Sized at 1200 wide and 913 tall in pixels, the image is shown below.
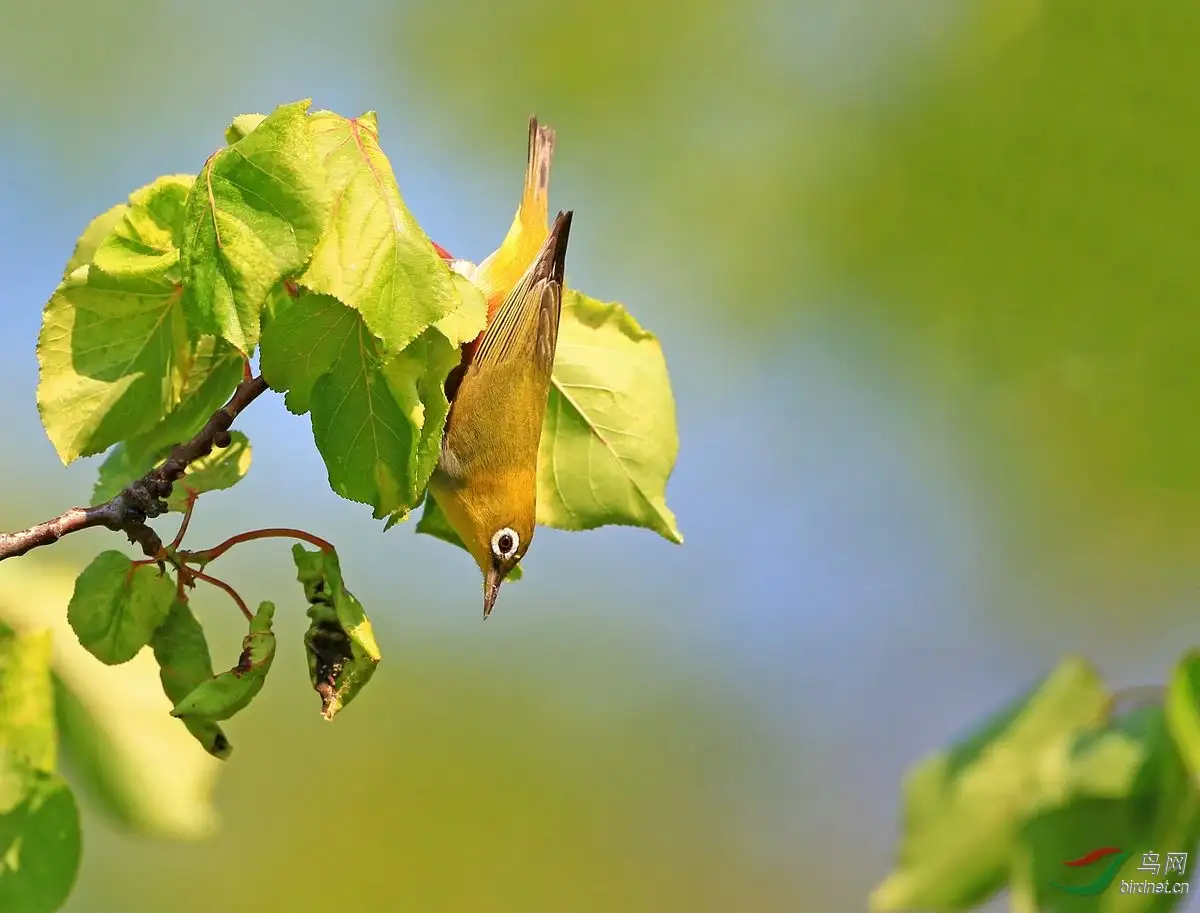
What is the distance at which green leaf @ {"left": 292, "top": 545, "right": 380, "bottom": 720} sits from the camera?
84.0 inches

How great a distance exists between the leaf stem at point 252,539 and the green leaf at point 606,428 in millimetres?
762

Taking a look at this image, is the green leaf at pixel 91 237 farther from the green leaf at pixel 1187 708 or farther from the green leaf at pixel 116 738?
the green leaf at pixel 1187 708

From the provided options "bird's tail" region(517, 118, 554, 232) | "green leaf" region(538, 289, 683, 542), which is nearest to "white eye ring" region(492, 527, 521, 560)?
"green leaf" region(538, 289, 683, 542)

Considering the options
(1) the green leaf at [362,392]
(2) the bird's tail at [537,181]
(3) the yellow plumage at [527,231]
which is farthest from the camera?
(2) the bird's tail at [537,181]

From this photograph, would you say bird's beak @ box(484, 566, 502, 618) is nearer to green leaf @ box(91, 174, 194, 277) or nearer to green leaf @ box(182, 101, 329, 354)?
green leaf @ box(91, 174, 194, 277)

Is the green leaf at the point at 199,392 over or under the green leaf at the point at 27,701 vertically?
over

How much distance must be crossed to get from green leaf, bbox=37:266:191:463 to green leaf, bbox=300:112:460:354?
25.1 inches

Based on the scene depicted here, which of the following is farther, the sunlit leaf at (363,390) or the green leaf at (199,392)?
the green leaf at (199,392)

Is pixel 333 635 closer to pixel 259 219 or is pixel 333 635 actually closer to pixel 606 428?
pixel 259 219

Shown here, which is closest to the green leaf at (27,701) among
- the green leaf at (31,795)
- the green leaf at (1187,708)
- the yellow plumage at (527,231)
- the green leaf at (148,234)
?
the green leaf at (31,795)

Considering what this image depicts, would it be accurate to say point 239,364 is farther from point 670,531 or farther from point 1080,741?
point 1080,741

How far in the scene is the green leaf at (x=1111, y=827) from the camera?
152 centimetres

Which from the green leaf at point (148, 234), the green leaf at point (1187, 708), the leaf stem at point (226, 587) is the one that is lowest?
the green leaf at point (1187, 708)

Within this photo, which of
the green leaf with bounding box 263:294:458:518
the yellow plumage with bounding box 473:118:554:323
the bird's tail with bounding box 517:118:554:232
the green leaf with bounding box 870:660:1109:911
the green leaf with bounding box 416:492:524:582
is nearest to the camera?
the green leaf with bounding box 870:660:1109:911
